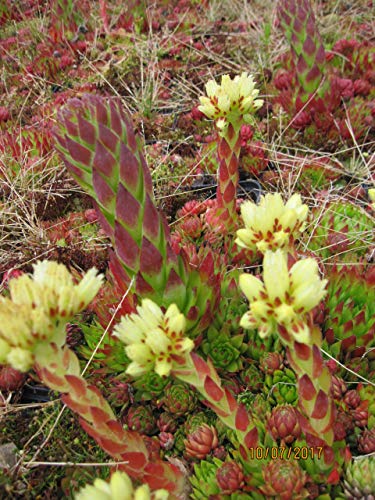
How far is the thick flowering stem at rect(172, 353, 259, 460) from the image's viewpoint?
1275mm

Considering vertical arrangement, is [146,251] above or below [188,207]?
above

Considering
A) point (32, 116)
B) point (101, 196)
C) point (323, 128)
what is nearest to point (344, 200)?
point (323, 128)

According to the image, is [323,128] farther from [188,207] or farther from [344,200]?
[188,207]

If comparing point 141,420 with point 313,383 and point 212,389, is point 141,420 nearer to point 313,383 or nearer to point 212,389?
point 212,389

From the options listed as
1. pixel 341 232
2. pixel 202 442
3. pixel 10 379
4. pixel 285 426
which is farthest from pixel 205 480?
pixel 341 232

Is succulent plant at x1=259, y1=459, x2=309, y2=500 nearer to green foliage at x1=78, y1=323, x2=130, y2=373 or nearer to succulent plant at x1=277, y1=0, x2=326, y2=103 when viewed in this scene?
green foliage at x1=78, y1=323, x2=130, y2=373

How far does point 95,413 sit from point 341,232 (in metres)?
1.67

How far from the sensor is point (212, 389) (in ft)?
4.25

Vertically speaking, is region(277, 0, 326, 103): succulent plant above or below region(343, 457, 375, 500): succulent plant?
above

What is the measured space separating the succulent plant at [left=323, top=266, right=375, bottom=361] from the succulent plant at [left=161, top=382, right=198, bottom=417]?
0.60 metres

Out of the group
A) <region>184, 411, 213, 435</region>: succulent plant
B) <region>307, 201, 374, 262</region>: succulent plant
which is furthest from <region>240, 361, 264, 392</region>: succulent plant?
<region>307, 201, 374, 262</region>: succulent plant

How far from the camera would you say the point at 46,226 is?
2971mm

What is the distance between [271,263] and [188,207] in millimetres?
1665

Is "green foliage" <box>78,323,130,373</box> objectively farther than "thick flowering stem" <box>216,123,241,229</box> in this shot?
Answer: No
